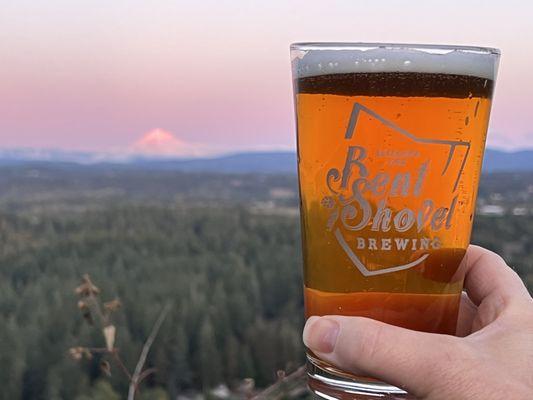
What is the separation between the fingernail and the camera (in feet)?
3.49

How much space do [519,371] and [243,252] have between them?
5407cm

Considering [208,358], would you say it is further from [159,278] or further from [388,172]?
[388,172]

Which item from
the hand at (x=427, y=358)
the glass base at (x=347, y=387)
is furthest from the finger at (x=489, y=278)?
the glass base at (x=347, y=387)

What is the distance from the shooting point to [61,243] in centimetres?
5394

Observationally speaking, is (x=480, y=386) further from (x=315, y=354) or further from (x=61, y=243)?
(x=61, y=243)

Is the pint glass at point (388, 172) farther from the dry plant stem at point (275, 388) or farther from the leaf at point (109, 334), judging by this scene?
the leaf at point (109, 334)

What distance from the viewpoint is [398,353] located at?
3.38 ft

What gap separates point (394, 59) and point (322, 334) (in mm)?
395

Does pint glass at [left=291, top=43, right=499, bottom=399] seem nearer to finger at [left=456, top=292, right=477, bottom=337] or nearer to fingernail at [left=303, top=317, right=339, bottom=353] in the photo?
fingernail at [left=303, top=317, right=339, bottom=353]

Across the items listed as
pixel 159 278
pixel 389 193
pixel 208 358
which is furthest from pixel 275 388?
pixel 159 278

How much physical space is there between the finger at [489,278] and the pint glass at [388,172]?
10.3 inches

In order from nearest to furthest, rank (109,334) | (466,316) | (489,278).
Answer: (489,278) < (466,316) < (109,334)

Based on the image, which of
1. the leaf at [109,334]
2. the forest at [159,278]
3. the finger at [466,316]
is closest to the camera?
the finger at [466,316]

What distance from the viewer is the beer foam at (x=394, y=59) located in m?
1.04
